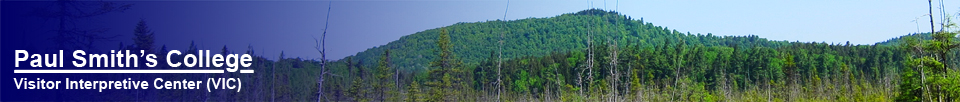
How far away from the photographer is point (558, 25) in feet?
648

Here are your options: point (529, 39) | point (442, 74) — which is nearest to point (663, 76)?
point (442, 74)

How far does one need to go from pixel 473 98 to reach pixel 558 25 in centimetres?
12485

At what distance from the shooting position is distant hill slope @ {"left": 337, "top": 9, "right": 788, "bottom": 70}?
509 feet

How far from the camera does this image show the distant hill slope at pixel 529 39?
155125 mm

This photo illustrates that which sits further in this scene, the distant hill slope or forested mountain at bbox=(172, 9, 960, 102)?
the distant hill slope

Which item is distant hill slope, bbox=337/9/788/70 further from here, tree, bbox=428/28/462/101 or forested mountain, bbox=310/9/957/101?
tree, bbox=428/28/462/101

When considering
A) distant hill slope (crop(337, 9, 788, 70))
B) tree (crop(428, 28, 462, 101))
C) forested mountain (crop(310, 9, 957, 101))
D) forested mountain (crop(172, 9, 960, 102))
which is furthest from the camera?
distant hill slope (crop(337, 9, 788, 70))

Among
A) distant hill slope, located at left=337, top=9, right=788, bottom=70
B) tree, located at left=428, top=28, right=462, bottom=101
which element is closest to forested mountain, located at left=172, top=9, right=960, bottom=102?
tree, located at left=428, top=28, right=462, bottom=101

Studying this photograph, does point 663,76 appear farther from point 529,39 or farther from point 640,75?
point 529,39

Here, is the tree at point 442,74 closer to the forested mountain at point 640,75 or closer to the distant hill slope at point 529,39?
the forested mountain at point 640,75

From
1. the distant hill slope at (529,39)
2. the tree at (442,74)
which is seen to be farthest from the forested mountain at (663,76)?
the distant hill slope at (529,39)

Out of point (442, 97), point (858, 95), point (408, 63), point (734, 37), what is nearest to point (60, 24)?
point (442, 97)

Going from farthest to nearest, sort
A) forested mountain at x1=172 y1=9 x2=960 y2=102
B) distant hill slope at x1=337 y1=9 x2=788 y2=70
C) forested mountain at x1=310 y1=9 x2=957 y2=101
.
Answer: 1. distant hill slope at x1=337 y1=9 x2=788 y2=70
2. forested mountain at x1=310 y1=9 x2=957 y2=101
3. forested mountain at x1=172 y1=9 x2=960 y2=102

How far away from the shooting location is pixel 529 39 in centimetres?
17925
